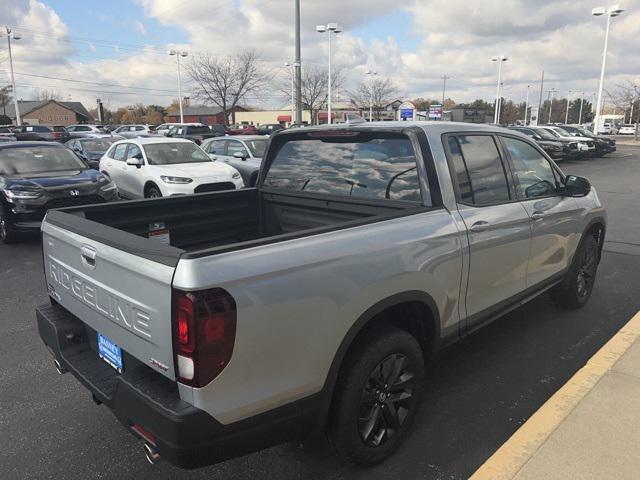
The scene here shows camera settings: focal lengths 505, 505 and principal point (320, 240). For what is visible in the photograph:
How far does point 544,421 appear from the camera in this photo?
284 cm

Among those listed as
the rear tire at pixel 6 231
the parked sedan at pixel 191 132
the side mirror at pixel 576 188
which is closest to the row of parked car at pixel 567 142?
the parked sedan at pixel 191 132

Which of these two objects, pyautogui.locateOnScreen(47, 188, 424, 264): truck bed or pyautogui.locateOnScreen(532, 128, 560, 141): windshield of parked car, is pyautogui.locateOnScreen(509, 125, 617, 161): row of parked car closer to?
pyautogui.locateOnScreen(532, 128, 560, 141): windshield of parked car

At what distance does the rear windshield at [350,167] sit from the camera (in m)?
3.23

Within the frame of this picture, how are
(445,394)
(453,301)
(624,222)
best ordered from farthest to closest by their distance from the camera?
1. (624,222)
2. (445,394)
3. (453,301)

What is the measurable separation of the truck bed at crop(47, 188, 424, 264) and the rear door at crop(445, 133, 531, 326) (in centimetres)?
45

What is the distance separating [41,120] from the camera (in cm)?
9419

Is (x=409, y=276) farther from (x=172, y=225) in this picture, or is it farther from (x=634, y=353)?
(x=634, y=353)

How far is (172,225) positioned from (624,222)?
9122 mm

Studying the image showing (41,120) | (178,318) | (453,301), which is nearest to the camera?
(178,318)

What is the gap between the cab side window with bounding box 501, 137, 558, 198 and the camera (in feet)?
12.7

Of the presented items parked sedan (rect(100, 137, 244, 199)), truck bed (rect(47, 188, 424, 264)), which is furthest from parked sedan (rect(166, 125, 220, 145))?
truck bed (rect(47, 188, 424, 264))

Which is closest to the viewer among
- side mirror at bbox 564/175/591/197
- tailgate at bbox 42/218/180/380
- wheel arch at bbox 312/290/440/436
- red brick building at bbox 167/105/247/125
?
tailgate at bbox 42/218/180/380

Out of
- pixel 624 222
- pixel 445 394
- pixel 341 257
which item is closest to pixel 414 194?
pixel 341 257

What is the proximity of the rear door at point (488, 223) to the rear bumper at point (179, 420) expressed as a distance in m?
1.50
